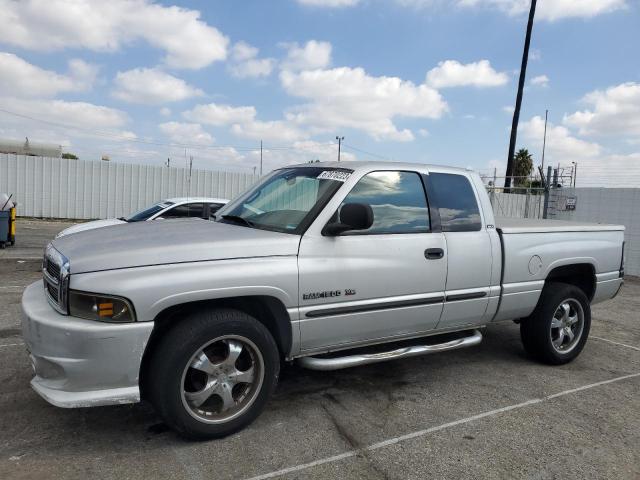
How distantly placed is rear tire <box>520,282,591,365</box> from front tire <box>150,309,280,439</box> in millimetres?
2798

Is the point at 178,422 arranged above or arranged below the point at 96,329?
below

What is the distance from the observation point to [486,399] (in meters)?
4.06

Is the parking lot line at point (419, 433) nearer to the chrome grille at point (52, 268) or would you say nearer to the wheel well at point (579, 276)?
the wheel well at point (579, 276)

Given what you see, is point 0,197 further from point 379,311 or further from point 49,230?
point 379,311

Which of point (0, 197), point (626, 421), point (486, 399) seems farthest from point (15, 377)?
point (0, 197)

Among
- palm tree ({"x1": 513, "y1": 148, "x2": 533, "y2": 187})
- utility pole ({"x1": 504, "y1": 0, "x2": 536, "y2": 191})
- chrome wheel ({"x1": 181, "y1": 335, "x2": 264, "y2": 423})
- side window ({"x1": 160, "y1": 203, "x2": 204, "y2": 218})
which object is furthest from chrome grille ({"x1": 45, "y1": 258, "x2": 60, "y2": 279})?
palm tree ({"x1": 513, "y1": 148, "x2": 533, "y2": 187})

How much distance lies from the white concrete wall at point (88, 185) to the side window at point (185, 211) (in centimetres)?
1224

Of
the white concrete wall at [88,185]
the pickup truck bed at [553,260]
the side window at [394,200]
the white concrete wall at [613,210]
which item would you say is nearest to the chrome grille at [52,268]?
the side window at [394,200]

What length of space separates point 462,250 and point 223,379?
7.12 feet

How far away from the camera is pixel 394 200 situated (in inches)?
157

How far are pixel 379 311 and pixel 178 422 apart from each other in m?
1.57

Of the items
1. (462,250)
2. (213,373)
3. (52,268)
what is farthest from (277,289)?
(462,250)

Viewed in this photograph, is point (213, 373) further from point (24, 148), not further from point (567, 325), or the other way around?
point (24, 148)

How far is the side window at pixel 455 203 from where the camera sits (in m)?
4.20
